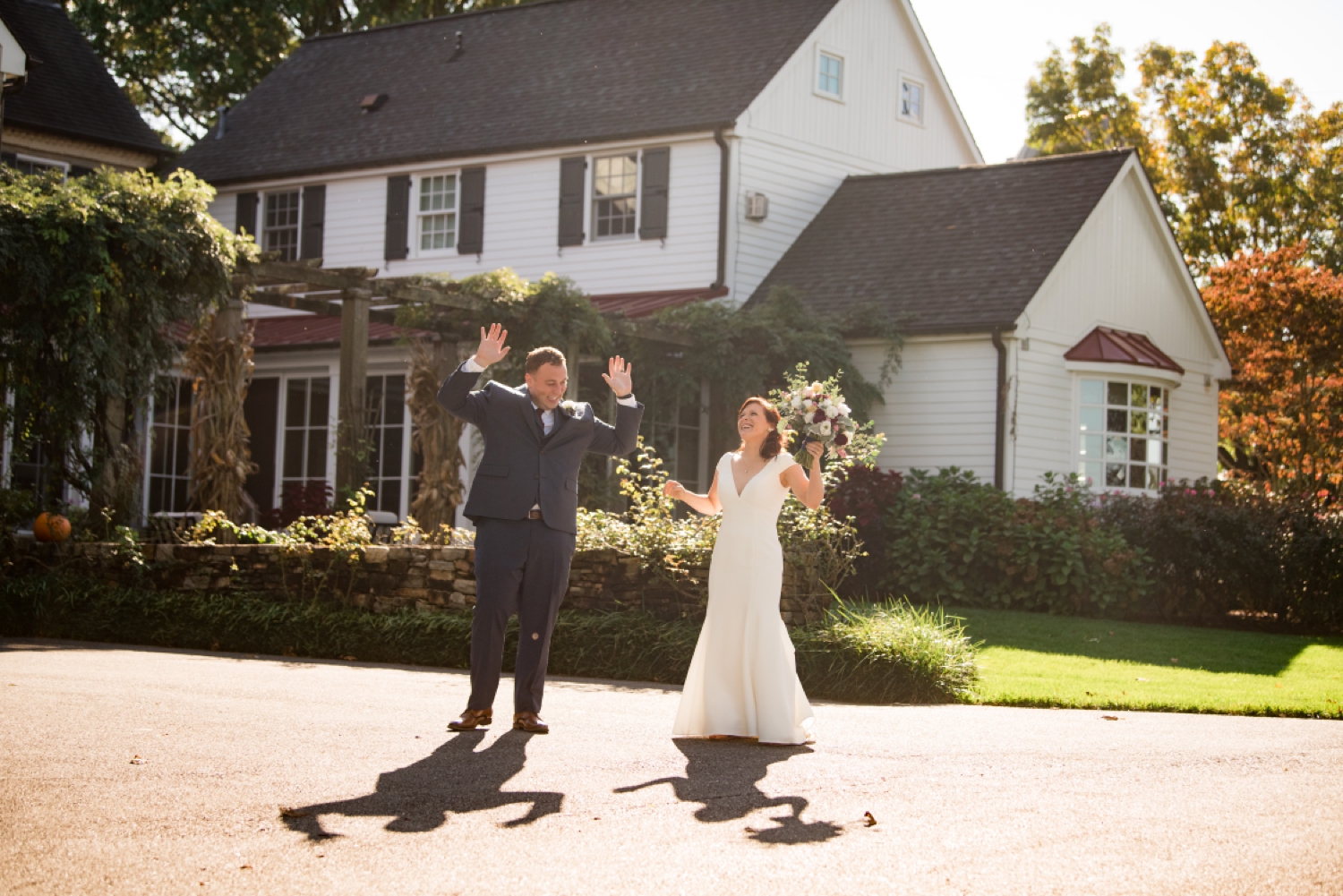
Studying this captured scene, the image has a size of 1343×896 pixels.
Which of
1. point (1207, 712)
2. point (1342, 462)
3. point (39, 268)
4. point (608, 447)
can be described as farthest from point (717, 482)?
point (1342, 462)

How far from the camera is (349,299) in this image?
16.0 m

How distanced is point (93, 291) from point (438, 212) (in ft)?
37.4

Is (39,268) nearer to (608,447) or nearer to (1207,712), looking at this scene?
(608,447)

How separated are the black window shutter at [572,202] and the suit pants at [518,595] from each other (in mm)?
15668

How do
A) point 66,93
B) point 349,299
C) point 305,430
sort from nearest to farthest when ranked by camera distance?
point 349,299 → point 305,430 → point 66,93

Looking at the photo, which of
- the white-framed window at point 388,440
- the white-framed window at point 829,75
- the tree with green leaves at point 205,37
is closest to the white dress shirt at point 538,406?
the white-framed window at point 388,440

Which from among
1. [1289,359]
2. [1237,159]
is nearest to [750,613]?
[1289,359]

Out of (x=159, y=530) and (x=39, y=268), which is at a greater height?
(x=39, y=268)

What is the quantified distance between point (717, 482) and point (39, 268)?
7.56m

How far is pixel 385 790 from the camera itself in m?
6.11

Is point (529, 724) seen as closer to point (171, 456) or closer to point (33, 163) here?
point (171, 456)

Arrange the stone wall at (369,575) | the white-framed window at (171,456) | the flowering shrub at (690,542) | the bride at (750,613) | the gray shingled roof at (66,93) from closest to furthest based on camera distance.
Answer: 1. the bride at (750,613)
2. the flowering shrub at (690,542)
3. the stone wall at (369,575)
4. the white-framed window at (171,456)
5. the gray shingled roof at (66,93)

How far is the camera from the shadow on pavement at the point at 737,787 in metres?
5.53

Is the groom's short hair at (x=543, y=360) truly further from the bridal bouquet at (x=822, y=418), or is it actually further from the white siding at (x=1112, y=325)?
the white siding at (x=1112, y=325)
